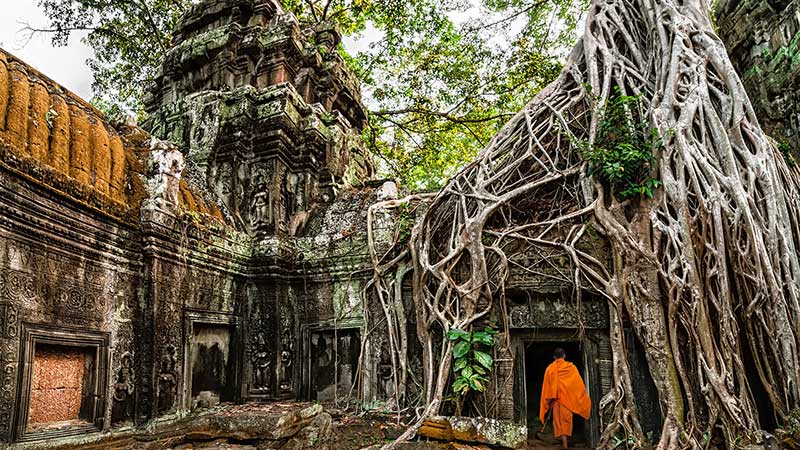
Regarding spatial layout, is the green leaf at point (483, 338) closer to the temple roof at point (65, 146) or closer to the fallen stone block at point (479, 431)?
the fallen stone block at point (479, 431)

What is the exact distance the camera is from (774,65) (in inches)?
283

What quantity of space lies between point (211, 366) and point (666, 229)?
5028mm

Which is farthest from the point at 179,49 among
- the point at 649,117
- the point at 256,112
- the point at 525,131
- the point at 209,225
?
the point at 649,117

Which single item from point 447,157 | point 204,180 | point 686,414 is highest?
point 447,157

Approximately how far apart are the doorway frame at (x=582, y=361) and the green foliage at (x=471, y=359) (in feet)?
1.35

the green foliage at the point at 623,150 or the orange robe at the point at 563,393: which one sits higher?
the green foliage at the point at 623,150

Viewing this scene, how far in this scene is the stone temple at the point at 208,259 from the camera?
4.04 meters

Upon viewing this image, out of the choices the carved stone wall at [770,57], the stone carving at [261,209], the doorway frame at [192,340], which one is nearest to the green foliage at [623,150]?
the carved stone wall at [770,57]

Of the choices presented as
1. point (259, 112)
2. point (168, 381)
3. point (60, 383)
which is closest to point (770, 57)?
point (259, 112)

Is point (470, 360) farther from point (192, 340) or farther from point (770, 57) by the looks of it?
point (770, 57)

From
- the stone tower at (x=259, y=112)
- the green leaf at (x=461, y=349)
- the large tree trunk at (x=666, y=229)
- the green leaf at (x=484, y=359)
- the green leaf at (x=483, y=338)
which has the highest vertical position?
the stone tower at (x=259, y=112)

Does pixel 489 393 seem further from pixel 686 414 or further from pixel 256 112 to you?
pixel 256 112

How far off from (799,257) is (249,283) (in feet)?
20.0

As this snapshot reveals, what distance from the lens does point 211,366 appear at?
5922 millimetres
